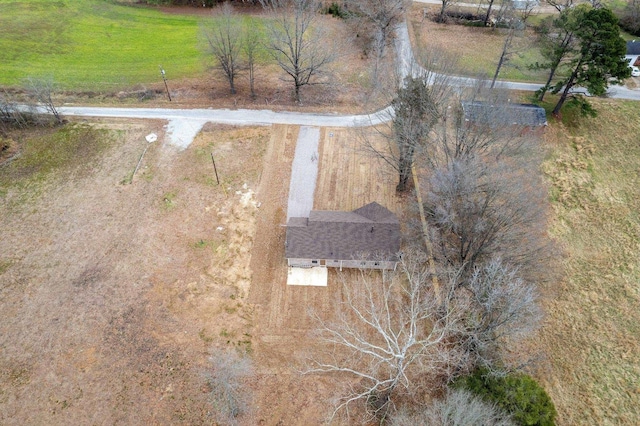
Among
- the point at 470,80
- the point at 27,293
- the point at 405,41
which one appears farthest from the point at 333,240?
the point at 405,41

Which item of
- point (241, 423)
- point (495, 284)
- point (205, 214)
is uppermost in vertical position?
point (495, 284)

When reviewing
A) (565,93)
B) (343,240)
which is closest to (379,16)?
(565,93)

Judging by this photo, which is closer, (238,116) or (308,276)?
(308,276)

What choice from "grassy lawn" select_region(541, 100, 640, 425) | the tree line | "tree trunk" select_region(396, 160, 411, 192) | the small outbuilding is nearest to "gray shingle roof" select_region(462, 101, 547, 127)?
the small outbuilding

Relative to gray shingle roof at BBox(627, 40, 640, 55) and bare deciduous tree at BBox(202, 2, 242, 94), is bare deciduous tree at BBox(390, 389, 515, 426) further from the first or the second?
gray shingle roof at BBox(627, 40, 640, 55)

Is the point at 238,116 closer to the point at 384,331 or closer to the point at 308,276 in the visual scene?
the point at 308,276

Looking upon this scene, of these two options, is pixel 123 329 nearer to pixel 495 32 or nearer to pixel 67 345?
pixel 67 345

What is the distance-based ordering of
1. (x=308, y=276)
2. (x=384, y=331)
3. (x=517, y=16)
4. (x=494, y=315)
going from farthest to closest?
(x=517, y=16) < (x=308, y=276) < (x=384, y=331) < (x=494, y=315)
